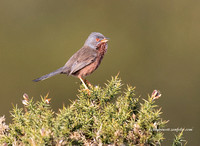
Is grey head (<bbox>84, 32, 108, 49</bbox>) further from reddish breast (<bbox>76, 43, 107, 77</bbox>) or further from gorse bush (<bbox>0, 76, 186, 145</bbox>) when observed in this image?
gorse bush (<bbox>0, 76, 186, 145</bbox>)

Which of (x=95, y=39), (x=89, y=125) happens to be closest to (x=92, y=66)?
(x=95, y=39)

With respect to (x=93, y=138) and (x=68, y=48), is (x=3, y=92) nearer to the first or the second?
(x=68, y=48)

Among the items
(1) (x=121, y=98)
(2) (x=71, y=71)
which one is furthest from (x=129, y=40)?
(1) (x=121, y=98)

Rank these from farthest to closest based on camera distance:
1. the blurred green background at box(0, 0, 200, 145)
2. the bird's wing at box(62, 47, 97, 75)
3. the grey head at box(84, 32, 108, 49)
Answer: the blurred green background at box(0, 0, 200, 145) < the grey head at box(84, 32, 108, 49) < the bird's wing at box(62, 47, 97, 75)

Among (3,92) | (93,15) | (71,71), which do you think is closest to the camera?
(71,71)

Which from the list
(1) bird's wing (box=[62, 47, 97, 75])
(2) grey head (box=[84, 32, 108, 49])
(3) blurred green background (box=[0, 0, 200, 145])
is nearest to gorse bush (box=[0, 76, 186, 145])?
(1) bird's wing (box=[62, 47, 97, 75])

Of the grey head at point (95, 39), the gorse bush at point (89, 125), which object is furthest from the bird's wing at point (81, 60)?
the gorse bush at point (89, 125)

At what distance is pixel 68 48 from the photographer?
974cm

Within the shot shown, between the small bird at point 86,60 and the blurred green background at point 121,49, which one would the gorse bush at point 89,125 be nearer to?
the small bird at point 86,60

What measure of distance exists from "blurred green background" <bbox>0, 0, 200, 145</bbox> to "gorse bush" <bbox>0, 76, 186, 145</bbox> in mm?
5467

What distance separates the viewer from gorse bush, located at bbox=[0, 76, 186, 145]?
237 cm

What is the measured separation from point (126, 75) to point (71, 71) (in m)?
3.81

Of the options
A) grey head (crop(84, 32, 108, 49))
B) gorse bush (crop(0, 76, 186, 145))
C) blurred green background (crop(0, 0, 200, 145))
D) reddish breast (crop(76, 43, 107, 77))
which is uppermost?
blurred green background (crop(0, 0, 200, 145))

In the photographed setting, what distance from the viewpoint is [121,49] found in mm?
9914
